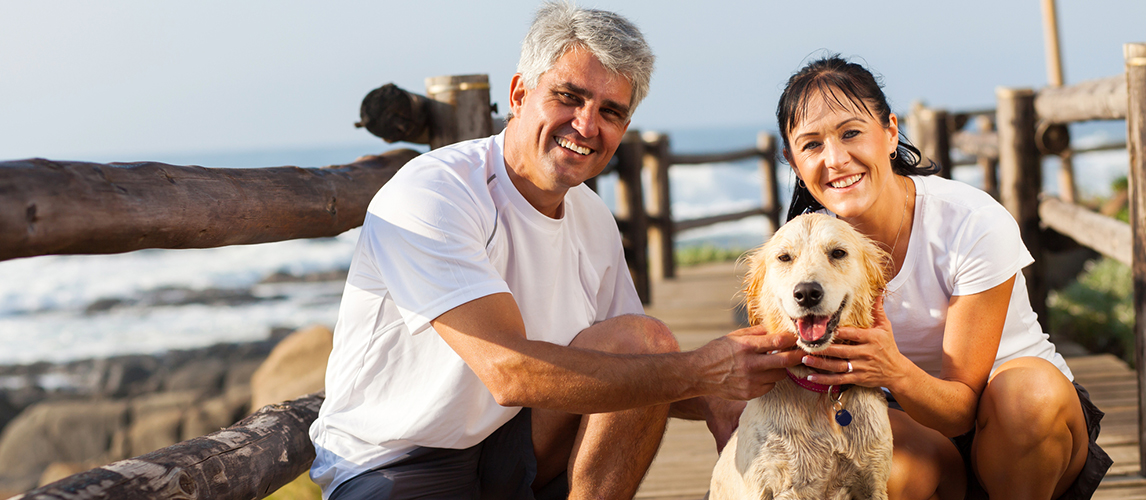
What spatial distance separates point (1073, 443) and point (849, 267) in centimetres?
100

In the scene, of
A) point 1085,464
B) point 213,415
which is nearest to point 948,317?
point 1085,464

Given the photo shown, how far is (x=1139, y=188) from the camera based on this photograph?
3.12 m

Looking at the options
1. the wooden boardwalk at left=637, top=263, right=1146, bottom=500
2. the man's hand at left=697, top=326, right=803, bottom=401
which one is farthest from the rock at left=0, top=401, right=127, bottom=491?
the man's hand at left=697, top=326, right=803, bottom=401

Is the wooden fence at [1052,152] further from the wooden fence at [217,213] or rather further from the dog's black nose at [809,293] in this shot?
the wooden fence at [217,213]

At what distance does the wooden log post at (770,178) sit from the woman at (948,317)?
27.5 feet

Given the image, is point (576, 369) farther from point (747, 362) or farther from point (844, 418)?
point (844, 418)

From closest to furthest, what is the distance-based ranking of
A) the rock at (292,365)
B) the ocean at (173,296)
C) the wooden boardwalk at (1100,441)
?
the wooden boardwalk at (1100,441)
the rock at (292,365)
the ocean at (173,296)

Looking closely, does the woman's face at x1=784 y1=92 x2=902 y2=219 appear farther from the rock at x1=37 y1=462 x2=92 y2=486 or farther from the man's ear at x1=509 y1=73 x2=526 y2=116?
the rock at x1=37 y1=462 x2=92 y2=486

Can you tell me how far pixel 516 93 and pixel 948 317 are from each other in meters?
1.41

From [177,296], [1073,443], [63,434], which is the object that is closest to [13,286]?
[177,296]

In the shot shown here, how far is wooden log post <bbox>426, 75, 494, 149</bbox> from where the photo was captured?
3.43 metres

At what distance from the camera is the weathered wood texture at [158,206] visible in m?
1.51

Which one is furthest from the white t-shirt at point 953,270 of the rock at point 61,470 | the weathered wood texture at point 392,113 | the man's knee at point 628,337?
the rock at point 61,470

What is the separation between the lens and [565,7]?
237cm
